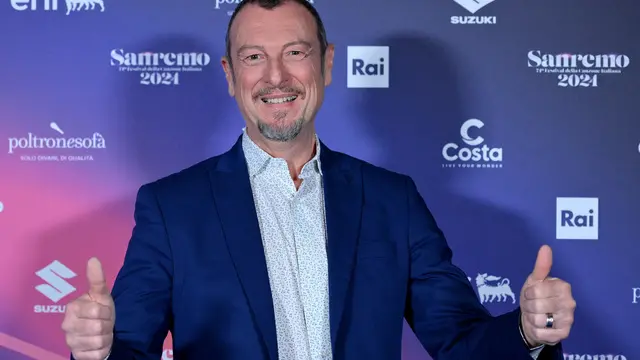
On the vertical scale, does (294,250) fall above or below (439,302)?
above

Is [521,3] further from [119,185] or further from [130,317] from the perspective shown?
[130,317]

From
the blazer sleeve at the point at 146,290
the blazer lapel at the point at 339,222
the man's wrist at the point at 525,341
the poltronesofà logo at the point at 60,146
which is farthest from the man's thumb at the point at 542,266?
the poltronesofà logo at the point at 60,146

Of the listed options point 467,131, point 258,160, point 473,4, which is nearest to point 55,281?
point 258,160

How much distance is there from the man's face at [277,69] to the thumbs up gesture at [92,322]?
2.48 feet

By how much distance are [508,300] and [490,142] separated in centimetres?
67

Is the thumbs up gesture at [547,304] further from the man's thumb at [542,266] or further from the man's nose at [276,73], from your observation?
the man's nose at [276,73]

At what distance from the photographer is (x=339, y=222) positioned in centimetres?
226

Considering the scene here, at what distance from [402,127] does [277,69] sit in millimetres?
1317

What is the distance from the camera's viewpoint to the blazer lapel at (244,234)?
209 centimetres

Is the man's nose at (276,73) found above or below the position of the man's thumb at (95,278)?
above

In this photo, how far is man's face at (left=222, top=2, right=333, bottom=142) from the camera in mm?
2350

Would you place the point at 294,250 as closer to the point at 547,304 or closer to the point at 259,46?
the point at 259,46

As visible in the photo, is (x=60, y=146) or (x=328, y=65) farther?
(x=60, y=146)

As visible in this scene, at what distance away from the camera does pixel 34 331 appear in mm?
3523
